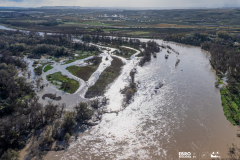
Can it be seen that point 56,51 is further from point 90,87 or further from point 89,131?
point 89,131

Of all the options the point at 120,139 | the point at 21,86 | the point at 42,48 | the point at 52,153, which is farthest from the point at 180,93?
the point at 42,48

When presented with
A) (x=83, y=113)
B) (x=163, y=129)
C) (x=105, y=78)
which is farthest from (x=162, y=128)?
(x=105, y=78)

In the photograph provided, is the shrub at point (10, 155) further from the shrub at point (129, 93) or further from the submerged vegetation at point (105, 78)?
the shrub at point (129, 93)

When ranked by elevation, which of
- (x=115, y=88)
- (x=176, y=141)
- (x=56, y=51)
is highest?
(x=56, y=51)

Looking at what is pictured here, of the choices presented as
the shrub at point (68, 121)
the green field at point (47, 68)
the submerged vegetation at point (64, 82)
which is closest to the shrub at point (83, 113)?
the shrub at point (68, 121)

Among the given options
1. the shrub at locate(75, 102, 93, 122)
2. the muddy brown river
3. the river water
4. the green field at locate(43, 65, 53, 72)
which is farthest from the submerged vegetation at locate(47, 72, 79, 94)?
the muddy brown river

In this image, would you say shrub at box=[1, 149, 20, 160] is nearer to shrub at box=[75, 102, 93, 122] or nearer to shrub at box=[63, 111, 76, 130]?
shrub at box=[63, 111, 76, 130]
